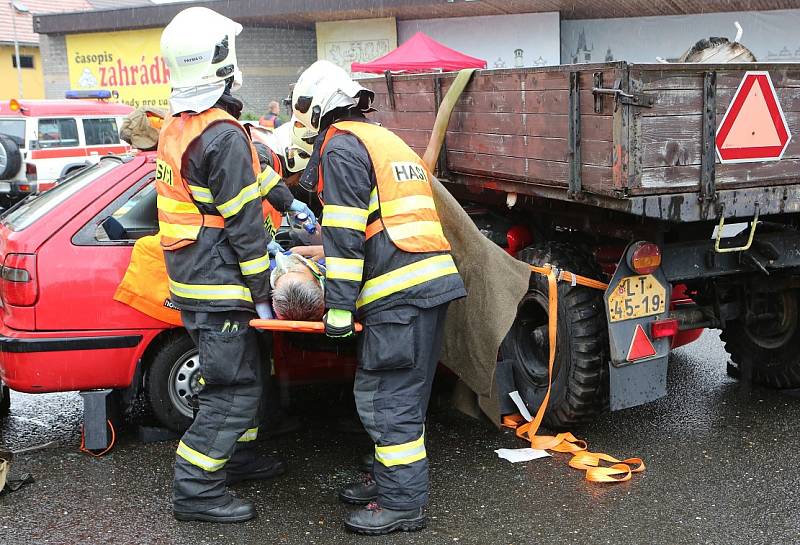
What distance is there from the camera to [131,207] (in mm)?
4750

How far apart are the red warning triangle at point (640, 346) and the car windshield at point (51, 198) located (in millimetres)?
2998

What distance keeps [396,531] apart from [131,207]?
2.28 metres

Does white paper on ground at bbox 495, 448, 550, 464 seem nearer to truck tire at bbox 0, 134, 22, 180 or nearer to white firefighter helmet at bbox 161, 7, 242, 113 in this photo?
white firefighter helmet at bbox 161, 7, 242, 113

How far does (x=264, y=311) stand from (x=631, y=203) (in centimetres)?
168

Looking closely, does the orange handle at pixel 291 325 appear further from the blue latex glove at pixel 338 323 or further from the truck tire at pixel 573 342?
the truck tire at pixel 573 342

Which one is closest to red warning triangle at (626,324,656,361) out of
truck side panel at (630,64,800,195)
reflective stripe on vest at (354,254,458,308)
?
truck side panel at (630,64,800,195)

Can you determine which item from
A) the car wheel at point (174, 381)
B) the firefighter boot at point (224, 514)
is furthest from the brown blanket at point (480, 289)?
the car wheel at point (174, 381)

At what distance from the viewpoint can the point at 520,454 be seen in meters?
4.55

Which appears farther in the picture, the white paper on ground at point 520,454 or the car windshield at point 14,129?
the car windshield at point 14,129

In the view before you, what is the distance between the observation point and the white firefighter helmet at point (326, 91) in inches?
149

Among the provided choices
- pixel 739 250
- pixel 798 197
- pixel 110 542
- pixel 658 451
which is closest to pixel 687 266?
pixel 739 250

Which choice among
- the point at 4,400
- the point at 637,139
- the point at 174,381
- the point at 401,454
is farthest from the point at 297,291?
the point at 4,400

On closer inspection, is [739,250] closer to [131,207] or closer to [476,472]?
[476,472]

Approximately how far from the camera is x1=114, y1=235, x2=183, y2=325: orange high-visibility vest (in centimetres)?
453
